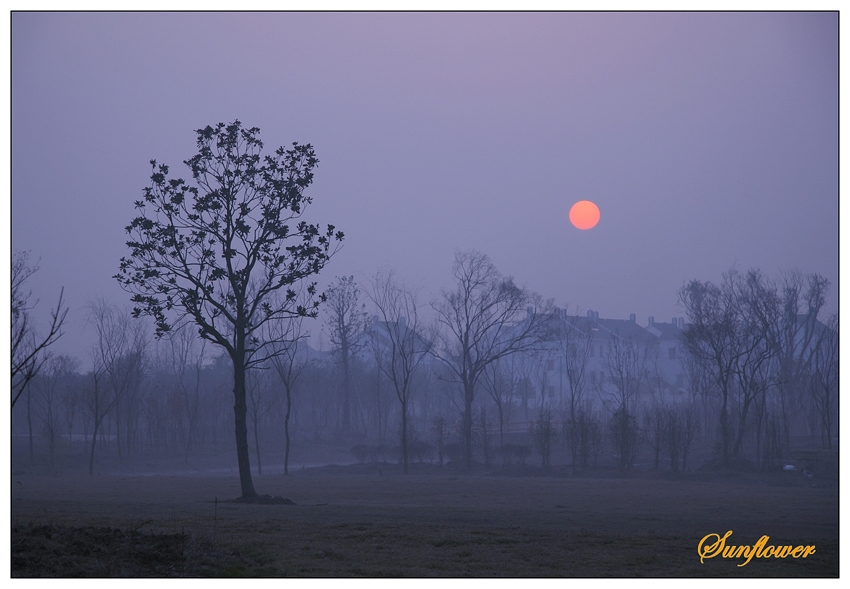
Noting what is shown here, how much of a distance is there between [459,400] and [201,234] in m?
51.0

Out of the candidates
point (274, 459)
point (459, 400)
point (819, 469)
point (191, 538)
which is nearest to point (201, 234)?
point (191, 538)

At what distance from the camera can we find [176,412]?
143 ft

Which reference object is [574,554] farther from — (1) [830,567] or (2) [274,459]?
(2) [274,459]

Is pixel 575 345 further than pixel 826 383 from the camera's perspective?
Yes
